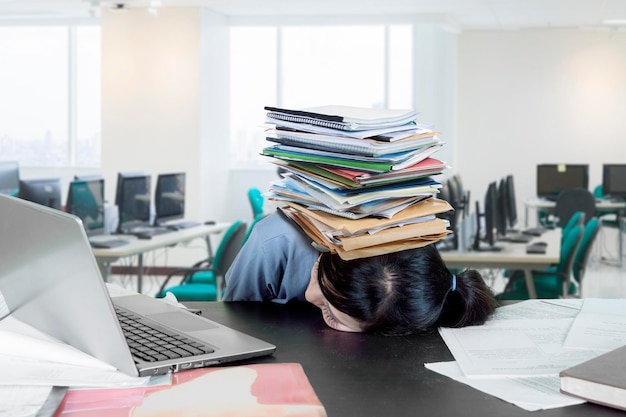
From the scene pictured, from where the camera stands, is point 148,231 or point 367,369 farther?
point 148,231

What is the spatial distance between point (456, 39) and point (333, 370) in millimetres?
9835

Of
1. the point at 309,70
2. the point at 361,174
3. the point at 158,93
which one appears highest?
the point at 309,70

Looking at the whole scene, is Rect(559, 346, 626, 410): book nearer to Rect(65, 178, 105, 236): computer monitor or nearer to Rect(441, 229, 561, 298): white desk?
Rect(441, 229, 561, 298): white desk

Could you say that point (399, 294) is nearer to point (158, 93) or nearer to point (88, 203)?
point (88, 203)

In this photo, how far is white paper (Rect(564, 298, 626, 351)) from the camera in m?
1.28

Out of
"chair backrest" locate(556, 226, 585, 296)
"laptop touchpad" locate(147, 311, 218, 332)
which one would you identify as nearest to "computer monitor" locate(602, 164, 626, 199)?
"chair backrest" locate(556, 226, 585, 296)

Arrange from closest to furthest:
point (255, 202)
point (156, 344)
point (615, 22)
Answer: point (156, 344)
point (255, 202)
point (615, 22)

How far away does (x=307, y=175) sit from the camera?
145cm

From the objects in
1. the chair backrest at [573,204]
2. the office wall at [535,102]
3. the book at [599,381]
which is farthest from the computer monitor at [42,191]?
the office wall at [535,102]

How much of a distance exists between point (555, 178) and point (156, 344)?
8.67m

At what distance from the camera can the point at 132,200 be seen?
242 inches

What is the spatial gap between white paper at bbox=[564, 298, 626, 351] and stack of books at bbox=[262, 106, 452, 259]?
288 mm

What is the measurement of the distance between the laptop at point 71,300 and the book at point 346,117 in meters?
0.39

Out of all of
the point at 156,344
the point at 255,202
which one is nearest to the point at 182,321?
the point at 156,344
